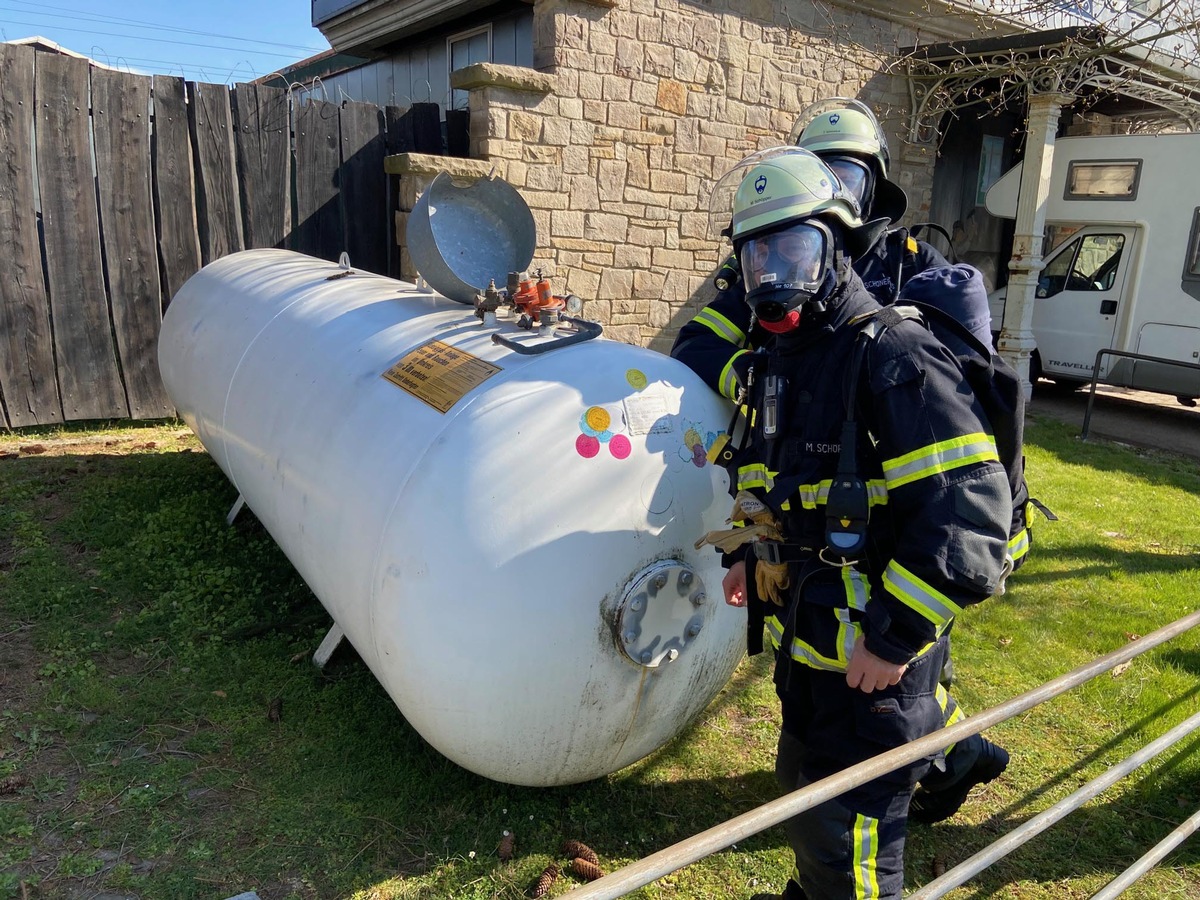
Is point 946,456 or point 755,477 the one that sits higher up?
point 946,456

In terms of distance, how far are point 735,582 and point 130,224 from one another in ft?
21.2

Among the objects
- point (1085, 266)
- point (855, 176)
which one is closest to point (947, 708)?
point (855, 176)

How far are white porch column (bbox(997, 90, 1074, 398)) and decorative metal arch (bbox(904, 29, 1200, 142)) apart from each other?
289 mm

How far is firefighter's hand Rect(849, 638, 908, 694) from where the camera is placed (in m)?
2.17

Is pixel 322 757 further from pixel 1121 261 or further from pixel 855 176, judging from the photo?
pixel 1121 261

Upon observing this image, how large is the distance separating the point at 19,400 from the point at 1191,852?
795 cm

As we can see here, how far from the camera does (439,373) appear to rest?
2.99 metres

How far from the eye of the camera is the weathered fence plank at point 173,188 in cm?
694

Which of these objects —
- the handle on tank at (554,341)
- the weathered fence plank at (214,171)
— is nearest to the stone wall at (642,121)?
the weathered fence plank at (214,171)

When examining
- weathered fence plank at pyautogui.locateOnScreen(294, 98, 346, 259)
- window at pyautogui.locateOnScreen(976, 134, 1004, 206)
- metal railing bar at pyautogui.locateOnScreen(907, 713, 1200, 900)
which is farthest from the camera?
window at pyautogui.locateOnScreen(976, 134, 1004, 206)

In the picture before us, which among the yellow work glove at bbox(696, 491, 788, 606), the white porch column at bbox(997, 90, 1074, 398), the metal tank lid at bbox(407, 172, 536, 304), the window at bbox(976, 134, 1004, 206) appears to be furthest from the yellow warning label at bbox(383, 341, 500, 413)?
the window at bbox(976, 134, 1004, 206)

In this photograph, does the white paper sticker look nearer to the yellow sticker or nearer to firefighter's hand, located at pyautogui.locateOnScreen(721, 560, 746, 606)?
the yellow sticker

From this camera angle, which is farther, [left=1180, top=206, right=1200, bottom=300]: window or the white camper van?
the white camper van

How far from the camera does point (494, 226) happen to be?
422 cm
